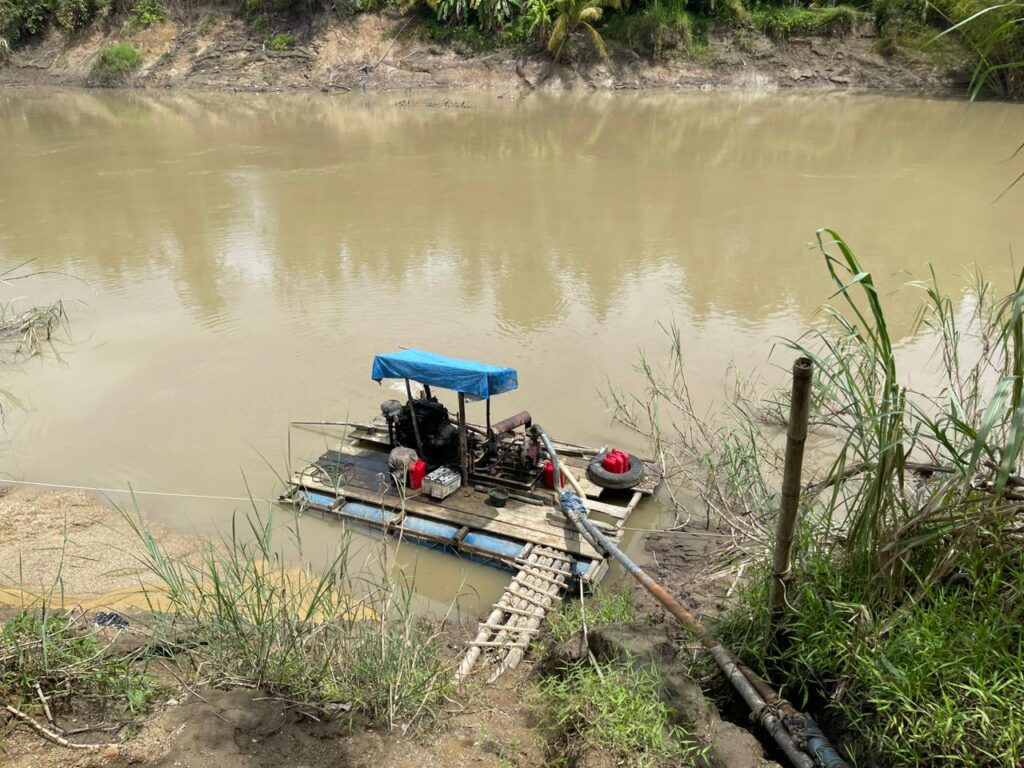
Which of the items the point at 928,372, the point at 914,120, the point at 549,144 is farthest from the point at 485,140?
the point at 928,372

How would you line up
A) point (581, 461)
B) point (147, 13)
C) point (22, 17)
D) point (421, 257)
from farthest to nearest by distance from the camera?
1. point (22, 17)
2. point (147, 13)
3. point (421, 257)
4. point (581, 461)

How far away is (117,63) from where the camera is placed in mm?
31672

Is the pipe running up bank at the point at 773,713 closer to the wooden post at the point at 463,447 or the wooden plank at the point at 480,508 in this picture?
the wooden plank at the point at 480,508

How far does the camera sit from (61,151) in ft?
68.3

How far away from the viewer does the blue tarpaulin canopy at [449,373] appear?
567 centimetres

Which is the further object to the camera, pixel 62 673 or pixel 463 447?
pixel 463 447

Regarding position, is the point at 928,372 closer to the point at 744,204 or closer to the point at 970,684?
the point at 970,684

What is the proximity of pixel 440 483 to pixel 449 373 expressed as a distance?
979mm

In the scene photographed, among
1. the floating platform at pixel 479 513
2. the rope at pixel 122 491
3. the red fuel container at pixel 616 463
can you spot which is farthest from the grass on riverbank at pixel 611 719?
the rope at pixel 122 491

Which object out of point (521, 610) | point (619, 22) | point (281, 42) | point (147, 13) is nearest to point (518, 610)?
point (521, 610)

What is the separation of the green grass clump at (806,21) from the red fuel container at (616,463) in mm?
28289

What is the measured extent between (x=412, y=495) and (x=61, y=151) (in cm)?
2088

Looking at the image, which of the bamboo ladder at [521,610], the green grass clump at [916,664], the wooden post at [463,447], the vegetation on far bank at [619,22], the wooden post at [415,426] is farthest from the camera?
the vegetation on far bank at [619,22]

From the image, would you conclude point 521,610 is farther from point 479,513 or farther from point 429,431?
point 429,431
